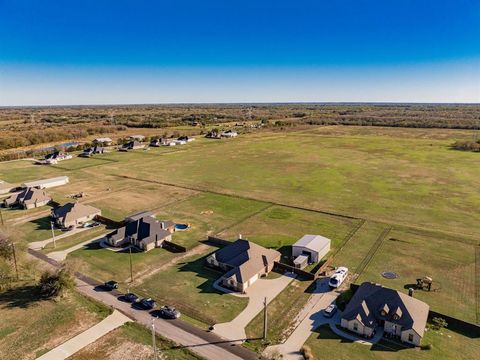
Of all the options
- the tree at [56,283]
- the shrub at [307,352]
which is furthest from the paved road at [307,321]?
the tree at [56,283]

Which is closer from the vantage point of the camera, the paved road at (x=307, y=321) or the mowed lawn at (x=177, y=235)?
the paved road at (x=307, y=321)

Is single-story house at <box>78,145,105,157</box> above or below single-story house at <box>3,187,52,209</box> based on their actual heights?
above

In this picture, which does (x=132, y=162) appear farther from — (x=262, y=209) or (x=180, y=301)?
(x=180, y=301)

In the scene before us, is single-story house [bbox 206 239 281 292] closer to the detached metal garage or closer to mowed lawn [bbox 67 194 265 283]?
the detached metal garage

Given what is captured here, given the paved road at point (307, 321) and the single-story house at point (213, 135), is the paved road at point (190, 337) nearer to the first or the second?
the paved road at point (307, 321)

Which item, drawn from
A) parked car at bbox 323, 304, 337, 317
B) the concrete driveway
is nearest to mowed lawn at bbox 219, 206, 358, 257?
the concrete driveway

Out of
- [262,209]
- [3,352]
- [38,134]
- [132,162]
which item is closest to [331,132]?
[132,162]
